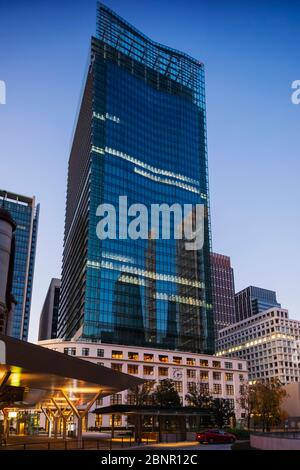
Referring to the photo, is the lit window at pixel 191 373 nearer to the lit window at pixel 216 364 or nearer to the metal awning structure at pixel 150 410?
the lit window at pixel 216 364

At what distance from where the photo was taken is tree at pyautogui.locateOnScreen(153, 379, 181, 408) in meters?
100

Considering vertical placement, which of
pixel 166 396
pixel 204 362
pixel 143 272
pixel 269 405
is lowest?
pixel 269 405

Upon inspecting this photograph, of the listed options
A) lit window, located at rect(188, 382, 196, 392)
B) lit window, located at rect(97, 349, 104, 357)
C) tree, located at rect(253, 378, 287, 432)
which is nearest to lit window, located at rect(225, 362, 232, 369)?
lit window, located at rect(188, 382, 196, 392)

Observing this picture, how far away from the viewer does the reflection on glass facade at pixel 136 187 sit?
417 ft

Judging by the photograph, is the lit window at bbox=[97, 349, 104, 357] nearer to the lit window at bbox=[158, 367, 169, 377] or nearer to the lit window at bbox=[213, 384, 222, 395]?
the lit window at bbox=[158, 367, 169, 377]

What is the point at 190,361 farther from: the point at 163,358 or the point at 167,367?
the point at 167,367

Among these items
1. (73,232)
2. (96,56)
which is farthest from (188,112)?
(73,232)

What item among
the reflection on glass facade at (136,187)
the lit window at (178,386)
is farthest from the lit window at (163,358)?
the reflection on glass facade at (136,187)

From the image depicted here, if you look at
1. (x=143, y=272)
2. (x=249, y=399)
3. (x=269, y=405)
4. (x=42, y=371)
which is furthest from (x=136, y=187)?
(x=42, y=371)

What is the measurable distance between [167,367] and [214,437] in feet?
238

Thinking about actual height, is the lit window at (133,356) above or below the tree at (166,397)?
above

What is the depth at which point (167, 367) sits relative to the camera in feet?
392

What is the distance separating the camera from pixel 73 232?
17275 centimetres

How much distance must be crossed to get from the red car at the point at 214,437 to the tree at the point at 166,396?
50821 mm
